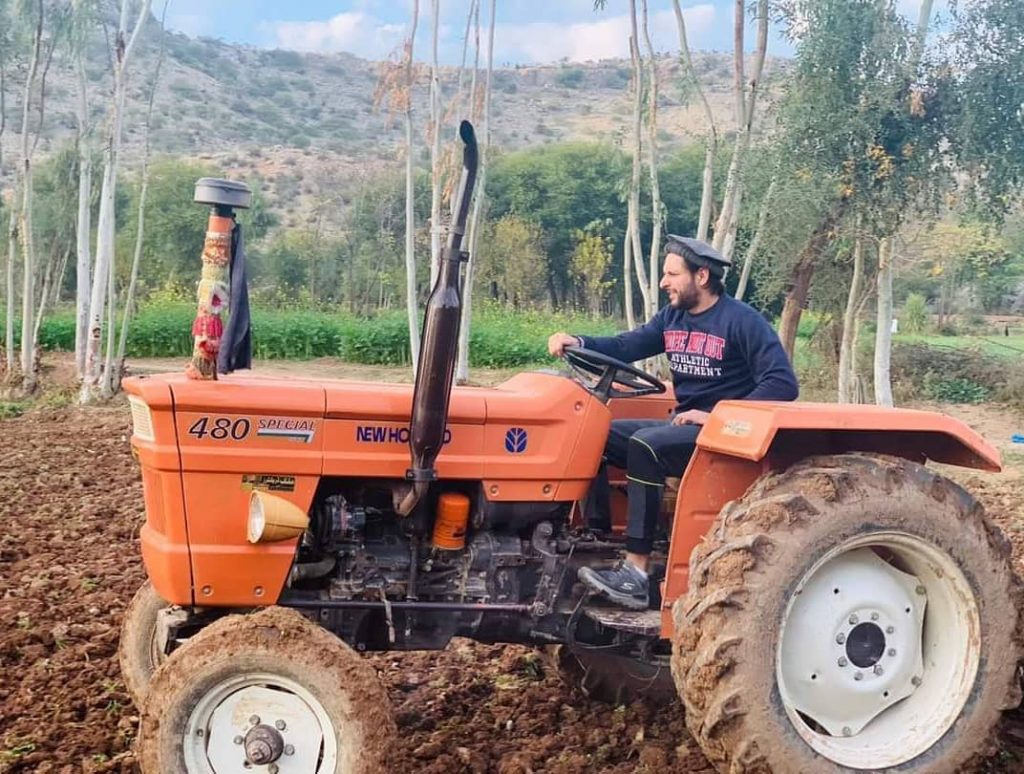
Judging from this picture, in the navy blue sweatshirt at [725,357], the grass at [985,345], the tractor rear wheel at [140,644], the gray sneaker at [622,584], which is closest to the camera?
the gray sneaker at [622,584]

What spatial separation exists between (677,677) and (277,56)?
90.7 meters

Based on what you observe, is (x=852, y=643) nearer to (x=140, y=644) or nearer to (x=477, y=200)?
(x=140, y=644)

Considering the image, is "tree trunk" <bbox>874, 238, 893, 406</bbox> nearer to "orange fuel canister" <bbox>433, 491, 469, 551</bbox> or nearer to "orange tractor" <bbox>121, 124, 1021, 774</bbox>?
"orange tractor" <bbox>121, 124, 1021, 774</bbox>

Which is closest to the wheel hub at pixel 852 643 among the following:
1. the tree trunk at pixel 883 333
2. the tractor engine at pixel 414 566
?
the tractor engine at pixel 414 566

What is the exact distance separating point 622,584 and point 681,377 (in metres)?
0.92

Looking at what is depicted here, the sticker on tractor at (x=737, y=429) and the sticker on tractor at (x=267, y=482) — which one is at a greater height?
the sticker on tractor at (x=737, y=429)

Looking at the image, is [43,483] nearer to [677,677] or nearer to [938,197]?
[677,677]

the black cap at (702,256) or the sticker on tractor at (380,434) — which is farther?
the black cap at (702,256)

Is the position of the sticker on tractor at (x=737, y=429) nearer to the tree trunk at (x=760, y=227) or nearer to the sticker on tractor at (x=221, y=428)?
the sticker on tractor at (x=221, y=428)

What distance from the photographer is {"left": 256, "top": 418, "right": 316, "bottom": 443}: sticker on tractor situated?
342cm

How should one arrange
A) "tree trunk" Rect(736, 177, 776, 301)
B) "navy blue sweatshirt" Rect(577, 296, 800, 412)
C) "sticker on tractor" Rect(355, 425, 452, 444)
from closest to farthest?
"sticker on tractor" Rect(355, 425, 452, 444) < "navy blue sweatshirt" Rect(577, 296, 800, 412) < "tree trunk" Rect(736, 177, 776, 301)

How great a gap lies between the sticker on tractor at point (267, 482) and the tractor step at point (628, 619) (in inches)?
43.6

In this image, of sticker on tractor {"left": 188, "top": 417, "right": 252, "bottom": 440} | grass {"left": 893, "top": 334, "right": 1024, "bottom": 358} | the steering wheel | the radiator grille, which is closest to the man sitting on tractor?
the steering wheel

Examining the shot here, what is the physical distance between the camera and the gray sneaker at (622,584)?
3.64 m
